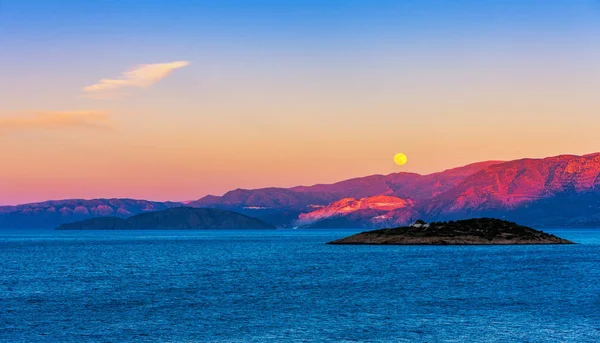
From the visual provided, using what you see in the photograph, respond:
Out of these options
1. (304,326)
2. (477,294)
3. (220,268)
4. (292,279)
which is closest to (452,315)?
(304,326)

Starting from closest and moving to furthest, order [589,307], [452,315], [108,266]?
[452,315] → [589,307] → [108,266]

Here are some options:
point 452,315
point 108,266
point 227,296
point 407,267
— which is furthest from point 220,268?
point 452,315

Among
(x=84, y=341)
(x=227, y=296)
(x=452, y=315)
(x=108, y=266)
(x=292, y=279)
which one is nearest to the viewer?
(x=84, y=341)

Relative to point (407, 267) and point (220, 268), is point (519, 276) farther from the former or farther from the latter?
point (220, 268)

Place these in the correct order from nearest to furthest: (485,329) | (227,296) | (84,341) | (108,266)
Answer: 1. (84,341)
2. (485,329)
3. (227,296)
4. (108,266)

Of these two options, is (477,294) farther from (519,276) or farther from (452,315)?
(519,276)

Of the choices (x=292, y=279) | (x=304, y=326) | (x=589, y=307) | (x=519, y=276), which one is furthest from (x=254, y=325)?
(x=519, y=276)

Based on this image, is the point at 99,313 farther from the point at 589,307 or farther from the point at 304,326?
the point at 589,307

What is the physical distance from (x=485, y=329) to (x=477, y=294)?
28.0 meters

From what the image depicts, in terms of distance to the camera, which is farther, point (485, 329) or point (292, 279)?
point (292, 279)

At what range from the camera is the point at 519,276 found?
112438 mm

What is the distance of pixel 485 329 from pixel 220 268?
8450 cm

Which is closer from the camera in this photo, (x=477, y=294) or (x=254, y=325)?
(x=254, y=325)

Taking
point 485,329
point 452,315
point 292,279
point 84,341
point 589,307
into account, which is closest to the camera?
point 84,341
